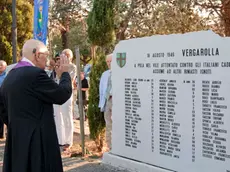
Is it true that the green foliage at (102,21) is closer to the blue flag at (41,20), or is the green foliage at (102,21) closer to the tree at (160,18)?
the blue flag at (41,20)

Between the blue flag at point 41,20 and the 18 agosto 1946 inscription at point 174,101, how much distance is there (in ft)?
13.8

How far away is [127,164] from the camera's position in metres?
6.34

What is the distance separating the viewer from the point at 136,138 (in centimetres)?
615

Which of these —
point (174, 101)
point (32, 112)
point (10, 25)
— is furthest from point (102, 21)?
point (10, 25)

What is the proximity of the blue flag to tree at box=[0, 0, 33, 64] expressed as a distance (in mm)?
5909

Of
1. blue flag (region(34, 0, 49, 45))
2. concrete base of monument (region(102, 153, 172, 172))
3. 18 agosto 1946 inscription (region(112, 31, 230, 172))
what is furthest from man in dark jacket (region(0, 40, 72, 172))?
blue flag (region(34, 0, 49, 45))

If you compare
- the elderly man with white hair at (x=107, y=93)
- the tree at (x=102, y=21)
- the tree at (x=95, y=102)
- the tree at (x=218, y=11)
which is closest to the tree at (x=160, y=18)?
the tree at (x=218, y=11)

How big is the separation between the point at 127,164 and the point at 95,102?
2417 mm

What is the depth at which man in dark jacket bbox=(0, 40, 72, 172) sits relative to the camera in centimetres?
430

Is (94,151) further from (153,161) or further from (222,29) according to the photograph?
(222,29)

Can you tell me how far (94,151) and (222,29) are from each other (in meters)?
6.20

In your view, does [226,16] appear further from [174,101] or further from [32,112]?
[32,112]

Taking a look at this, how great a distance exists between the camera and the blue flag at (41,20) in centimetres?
1038

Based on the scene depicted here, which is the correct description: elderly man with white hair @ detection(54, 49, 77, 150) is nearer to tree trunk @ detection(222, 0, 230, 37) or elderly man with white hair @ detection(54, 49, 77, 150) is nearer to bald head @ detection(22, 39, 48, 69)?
bald head @ detection(22, 39, 48, 69)
